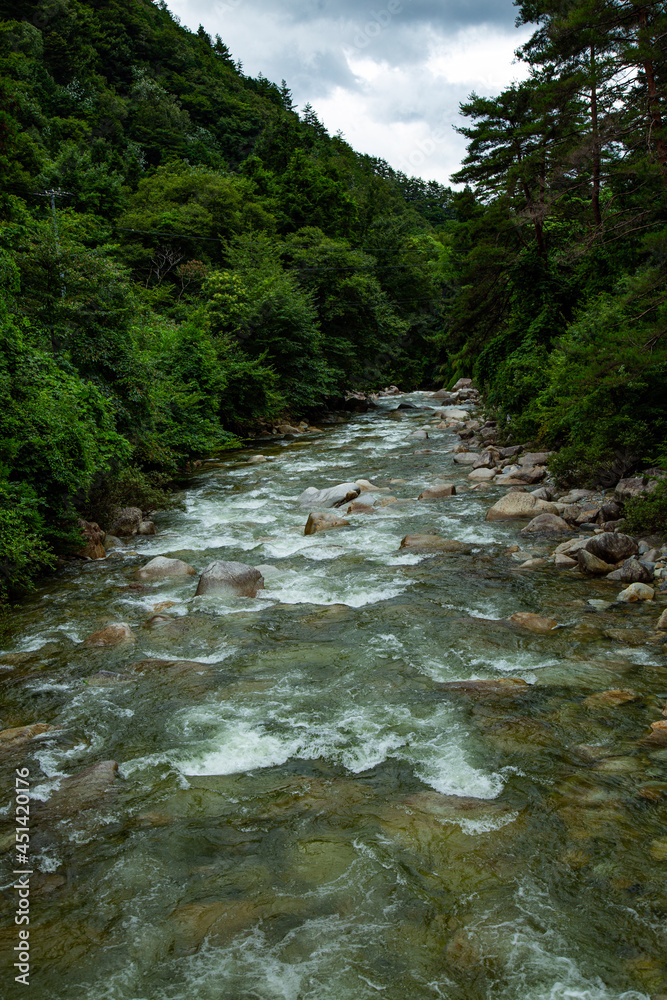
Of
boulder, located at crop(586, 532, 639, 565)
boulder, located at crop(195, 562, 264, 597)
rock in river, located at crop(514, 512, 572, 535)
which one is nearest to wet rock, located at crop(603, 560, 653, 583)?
boulder, located at crop(586, 532, 639, 565)

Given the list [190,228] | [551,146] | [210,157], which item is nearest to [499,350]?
[551,146]

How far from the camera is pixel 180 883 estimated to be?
3.39 metres

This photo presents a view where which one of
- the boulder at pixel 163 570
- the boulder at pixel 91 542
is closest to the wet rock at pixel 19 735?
the boulder at pixel 163 570

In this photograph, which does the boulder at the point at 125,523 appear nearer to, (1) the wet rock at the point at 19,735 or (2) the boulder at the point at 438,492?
(2) the boulder at the point at 438,492

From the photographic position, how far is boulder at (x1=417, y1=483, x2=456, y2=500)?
12.4 m

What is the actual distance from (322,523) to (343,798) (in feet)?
21.9

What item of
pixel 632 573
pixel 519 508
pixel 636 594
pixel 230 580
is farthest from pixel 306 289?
pixel 636 594

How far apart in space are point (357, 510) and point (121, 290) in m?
6.20

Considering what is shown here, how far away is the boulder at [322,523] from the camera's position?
1041 centimetres

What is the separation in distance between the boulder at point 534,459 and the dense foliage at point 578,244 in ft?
1.41

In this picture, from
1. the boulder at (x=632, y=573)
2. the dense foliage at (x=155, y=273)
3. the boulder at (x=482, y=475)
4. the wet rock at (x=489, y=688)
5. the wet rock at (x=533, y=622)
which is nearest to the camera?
the wet rock at (x=489, y=688)

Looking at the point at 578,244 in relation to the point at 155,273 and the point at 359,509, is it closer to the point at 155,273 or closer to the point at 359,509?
the point at 359,509

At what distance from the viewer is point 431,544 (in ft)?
30.6

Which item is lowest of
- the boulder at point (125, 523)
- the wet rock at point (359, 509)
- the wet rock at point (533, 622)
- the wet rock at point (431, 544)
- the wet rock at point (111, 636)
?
the wet rock at point (533, 622)
